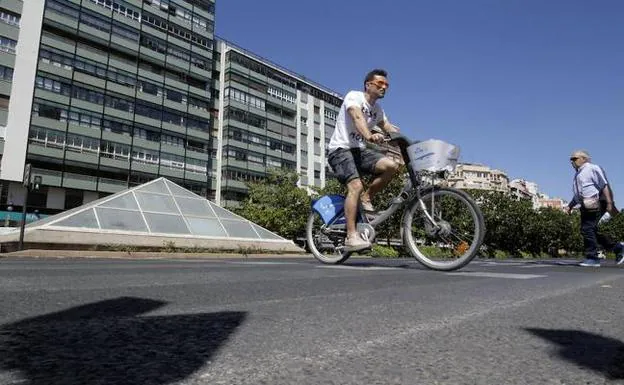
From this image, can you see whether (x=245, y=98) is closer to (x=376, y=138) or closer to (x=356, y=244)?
(x=376, y=138)

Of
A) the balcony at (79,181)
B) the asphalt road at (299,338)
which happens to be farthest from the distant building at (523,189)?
the asphalt road at (299,338)

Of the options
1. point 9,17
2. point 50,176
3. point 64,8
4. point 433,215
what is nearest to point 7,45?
point 9,17

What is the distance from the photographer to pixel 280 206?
45688 mm

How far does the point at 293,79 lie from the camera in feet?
247

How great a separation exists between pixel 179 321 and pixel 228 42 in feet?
226

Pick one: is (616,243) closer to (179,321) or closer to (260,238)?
(179,321)

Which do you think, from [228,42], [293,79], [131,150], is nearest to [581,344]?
[131,150]

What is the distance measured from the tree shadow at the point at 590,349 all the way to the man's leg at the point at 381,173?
3749 millimetres

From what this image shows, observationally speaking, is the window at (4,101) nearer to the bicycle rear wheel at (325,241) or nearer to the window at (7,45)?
the window at (7,45)

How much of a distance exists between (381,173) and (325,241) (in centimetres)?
139

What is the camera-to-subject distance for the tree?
42812mm

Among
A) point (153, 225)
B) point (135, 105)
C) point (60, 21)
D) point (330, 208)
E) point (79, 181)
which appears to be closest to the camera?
point (330, 208)

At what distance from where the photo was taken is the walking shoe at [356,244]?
5215 millimetres

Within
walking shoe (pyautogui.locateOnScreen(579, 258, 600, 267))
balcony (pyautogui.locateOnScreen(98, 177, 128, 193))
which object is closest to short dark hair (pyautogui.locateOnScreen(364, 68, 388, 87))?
walking shoe (pyautogui.locateOnScreen(579, 258, 600, 267))
